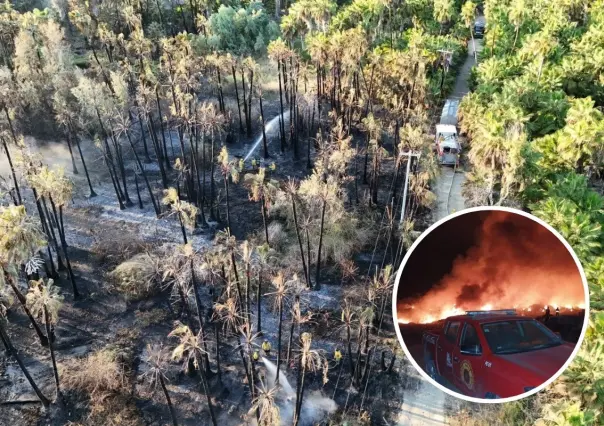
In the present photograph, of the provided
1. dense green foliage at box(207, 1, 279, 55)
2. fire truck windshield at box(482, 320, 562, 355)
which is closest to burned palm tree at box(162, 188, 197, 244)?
fire truck windshield at box(482, 320, 562, 355)

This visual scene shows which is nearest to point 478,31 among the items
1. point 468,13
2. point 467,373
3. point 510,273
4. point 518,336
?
point 468,13

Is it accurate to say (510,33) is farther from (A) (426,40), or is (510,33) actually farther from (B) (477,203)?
(B) (477,203)

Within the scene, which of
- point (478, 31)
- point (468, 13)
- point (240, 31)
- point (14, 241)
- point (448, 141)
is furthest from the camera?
point (478, 31)

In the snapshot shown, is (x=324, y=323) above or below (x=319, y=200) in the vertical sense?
below

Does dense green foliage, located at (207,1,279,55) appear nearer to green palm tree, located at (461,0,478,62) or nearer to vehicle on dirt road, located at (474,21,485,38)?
green palm tree, located at (461,0,478,62)

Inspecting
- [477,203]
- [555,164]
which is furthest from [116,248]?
[555,164]

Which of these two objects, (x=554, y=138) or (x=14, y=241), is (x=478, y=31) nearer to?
(x=554, y=138)

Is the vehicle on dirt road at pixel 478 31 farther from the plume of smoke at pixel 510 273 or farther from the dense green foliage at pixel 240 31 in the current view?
the plume of smoke at pixel 510 273
